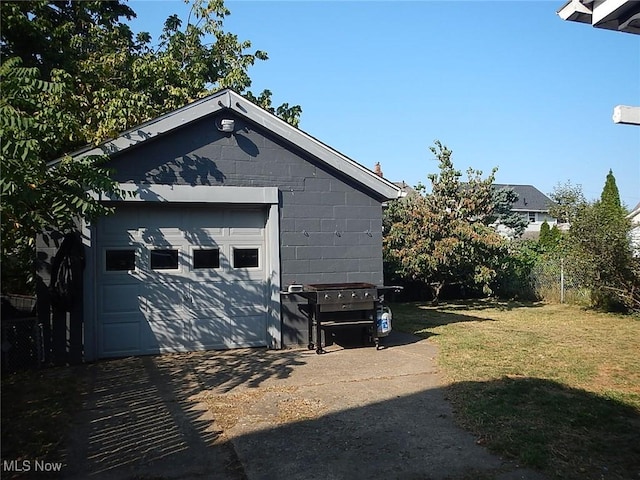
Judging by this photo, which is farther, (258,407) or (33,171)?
(258,407)

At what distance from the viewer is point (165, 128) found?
8.33 metres

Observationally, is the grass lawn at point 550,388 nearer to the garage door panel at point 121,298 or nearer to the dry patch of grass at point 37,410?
the dry patch of grass at point 37,410

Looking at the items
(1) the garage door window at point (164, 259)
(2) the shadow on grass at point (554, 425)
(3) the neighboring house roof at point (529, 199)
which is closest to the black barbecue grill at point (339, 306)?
(1) the garage door window at point (164, 259)

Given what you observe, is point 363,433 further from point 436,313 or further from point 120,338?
point 436,313

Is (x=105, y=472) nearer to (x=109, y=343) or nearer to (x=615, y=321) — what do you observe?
(x=109, y=343)

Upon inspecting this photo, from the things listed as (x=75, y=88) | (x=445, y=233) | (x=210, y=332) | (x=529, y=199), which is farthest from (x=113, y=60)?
(x=529, y=199)

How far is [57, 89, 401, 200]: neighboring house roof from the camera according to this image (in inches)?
318

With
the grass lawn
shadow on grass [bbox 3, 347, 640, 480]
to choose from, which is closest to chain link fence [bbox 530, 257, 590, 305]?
the grass lawn

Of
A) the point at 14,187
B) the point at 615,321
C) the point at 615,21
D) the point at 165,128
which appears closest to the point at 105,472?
the point at 14,187

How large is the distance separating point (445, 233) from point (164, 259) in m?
9.62

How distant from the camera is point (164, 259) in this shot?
8719mm

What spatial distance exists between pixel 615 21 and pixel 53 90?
19.4ft

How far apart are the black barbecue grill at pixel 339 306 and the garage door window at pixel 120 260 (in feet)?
9.64

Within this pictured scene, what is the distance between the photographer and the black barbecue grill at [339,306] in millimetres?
8367
